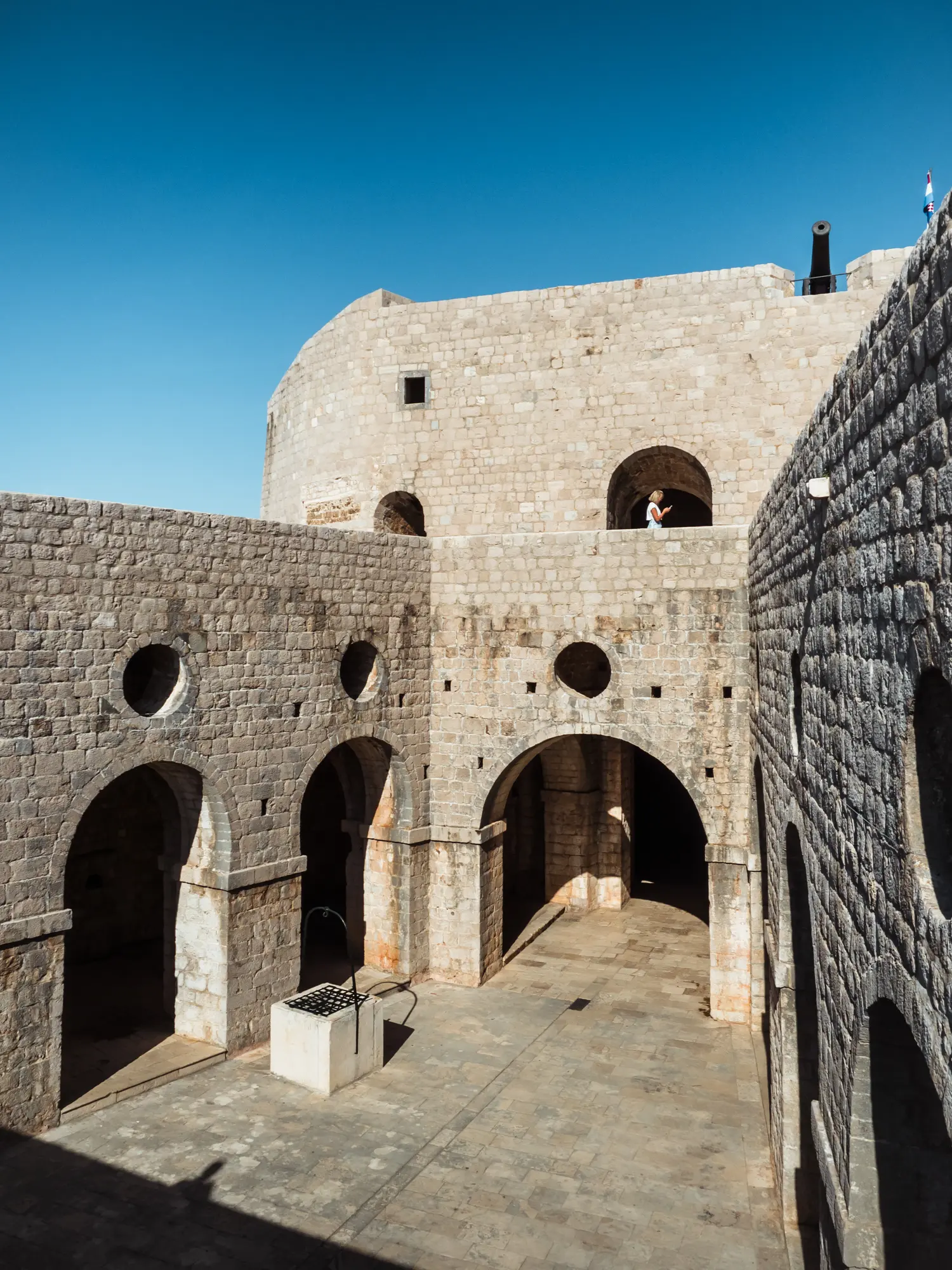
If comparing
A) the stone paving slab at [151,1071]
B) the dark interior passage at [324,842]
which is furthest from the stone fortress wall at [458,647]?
the dark interior passage at [324,842]

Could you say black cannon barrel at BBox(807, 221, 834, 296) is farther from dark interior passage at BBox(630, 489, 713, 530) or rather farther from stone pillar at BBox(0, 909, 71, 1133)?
stone pillar at BBox(0, 909, 71, 1133)

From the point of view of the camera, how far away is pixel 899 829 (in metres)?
3.68

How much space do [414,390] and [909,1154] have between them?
47.3 feet

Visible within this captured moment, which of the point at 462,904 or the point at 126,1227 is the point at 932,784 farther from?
the point at 462,904

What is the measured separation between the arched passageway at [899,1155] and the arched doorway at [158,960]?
25.8ft

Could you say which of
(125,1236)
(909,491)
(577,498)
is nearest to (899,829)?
(909,491)

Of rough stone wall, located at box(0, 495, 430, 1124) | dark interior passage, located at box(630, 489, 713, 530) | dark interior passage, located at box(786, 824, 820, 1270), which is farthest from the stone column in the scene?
dark interior passage, located at box(630, 489, 713, 530)

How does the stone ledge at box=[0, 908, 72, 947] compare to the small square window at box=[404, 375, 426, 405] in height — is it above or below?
below

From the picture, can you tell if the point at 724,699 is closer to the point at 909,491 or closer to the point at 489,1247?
the point at 489,1247

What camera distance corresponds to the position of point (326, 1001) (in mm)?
11180

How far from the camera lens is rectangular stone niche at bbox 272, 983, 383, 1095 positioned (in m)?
10.5

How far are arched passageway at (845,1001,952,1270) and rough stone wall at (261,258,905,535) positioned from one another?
11563mm

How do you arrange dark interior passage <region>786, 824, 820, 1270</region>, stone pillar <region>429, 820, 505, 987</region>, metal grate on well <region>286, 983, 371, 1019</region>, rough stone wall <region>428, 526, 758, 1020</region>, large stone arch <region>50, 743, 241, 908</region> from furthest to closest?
stone pillar <region>429, 820, 505, 987</region> < rough stone wall <region>428, 526, 758, 1020</region> < metal grate on well <region>286, 983, 371, 1019</region> < large stone arch <region>50, 743, 241, 908</region> < dark interior passage <region>786, 824, 820, 1270</region>

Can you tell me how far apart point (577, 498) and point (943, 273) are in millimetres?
12991
